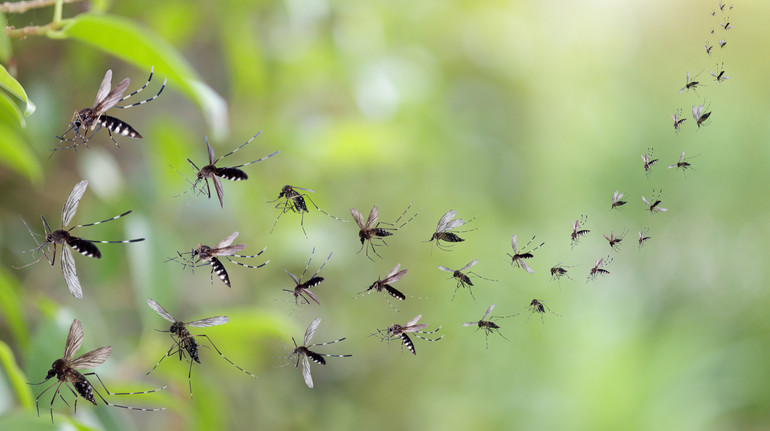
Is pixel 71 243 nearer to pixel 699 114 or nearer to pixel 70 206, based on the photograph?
pixel 70 206

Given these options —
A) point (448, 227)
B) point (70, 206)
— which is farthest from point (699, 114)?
point (70, 206)

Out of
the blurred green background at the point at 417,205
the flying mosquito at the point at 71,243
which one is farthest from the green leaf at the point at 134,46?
the flying mosquito at the point at 71,243

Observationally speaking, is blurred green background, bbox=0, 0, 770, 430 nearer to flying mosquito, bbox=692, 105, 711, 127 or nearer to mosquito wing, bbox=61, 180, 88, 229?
flying mosquito, bbox=692, 105, 711, 127

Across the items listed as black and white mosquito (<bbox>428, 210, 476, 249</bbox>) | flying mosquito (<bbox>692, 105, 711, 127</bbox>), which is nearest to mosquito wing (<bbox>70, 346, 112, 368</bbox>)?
black and white mosquito (<bbox>428, 210, 476, 249</bbox>)

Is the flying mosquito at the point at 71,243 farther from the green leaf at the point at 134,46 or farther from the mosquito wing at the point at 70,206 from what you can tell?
the green leaf at the point at 134,46

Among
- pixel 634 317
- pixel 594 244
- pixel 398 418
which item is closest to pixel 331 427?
A: pixel 398 418
